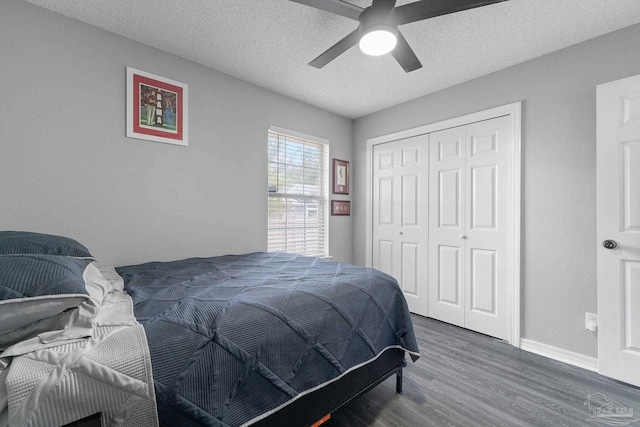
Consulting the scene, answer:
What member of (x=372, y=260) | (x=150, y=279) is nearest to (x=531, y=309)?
(x=372, y=260)

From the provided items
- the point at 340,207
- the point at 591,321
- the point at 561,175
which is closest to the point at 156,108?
the point at 340,207

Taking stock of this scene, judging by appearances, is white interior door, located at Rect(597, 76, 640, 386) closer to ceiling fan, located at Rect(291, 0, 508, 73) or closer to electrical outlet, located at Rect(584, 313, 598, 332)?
electrical outlet, located at Rect(584, 313, 598, 332)

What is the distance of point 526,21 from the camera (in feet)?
6.31

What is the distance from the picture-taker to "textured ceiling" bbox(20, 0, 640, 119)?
5.94 ft

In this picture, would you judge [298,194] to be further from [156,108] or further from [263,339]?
[263,339]

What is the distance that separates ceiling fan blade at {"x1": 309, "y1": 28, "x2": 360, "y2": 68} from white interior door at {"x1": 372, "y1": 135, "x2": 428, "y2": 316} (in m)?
1.68

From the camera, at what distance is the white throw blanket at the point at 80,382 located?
25.1 inches

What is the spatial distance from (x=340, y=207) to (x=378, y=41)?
7.72ft

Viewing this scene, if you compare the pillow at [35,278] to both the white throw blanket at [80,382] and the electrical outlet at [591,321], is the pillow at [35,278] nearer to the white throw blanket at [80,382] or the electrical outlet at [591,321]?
the white throw blanket at [80,382]

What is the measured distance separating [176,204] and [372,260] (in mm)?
2476

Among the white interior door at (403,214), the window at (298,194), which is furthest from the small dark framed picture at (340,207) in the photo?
the white interior door at (403,214)

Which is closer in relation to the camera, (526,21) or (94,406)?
(94,406)

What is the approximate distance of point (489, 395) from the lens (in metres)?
1.75

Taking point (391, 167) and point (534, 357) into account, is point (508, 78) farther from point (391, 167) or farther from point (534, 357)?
point (534, 357)
